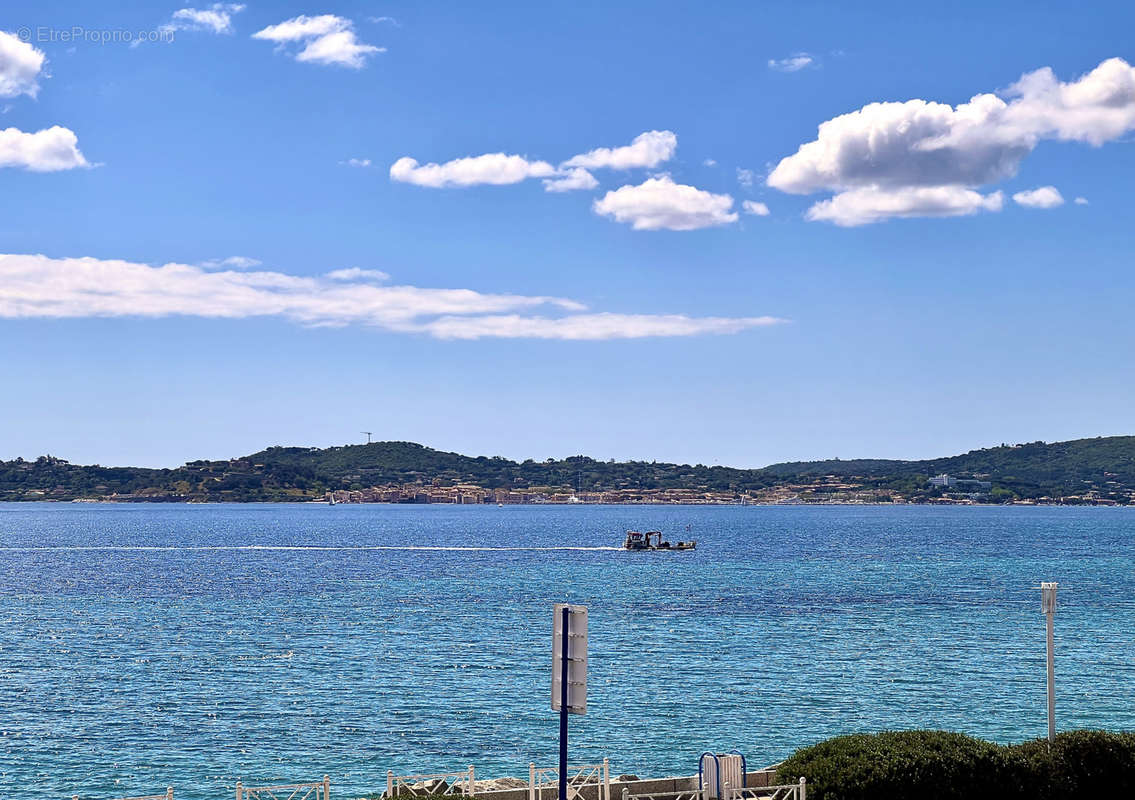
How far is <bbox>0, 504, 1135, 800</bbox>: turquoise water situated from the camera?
36562mm

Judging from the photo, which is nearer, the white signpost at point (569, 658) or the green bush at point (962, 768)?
the white signpost at point (569, 658)

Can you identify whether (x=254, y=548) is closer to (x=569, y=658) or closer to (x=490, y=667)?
(x=490, y=667)

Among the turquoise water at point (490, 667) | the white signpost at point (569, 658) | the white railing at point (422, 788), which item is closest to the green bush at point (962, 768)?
the white railing at point (422, 788)

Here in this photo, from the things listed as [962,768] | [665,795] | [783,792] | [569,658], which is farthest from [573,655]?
[962,768]

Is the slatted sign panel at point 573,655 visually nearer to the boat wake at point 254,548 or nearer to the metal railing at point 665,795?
the metal railing at point 665,795

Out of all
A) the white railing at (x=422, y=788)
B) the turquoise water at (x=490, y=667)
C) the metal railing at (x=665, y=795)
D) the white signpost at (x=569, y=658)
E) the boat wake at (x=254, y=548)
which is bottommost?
the boat wake at (x=254, y=548)

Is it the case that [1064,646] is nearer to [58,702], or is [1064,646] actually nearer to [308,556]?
[58,702]

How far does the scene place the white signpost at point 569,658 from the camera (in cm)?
1427

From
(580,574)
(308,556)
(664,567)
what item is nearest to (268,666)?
(580,574)

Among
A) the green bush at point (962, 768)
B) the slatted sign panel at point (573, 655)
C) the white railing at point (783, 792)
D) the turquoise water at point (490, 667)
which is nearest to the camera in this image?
the slatted sign panel at point (573, 655)

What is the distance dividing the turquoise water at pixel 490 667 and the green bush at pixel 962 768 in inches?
569

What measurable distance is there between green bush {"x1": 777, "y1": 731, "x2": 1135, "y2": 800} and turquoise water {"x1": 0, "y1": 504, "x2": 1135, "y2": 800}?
14455 mm

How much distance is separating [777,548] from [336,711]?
11613 cm

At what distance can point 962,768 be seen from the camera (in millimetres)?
19750
